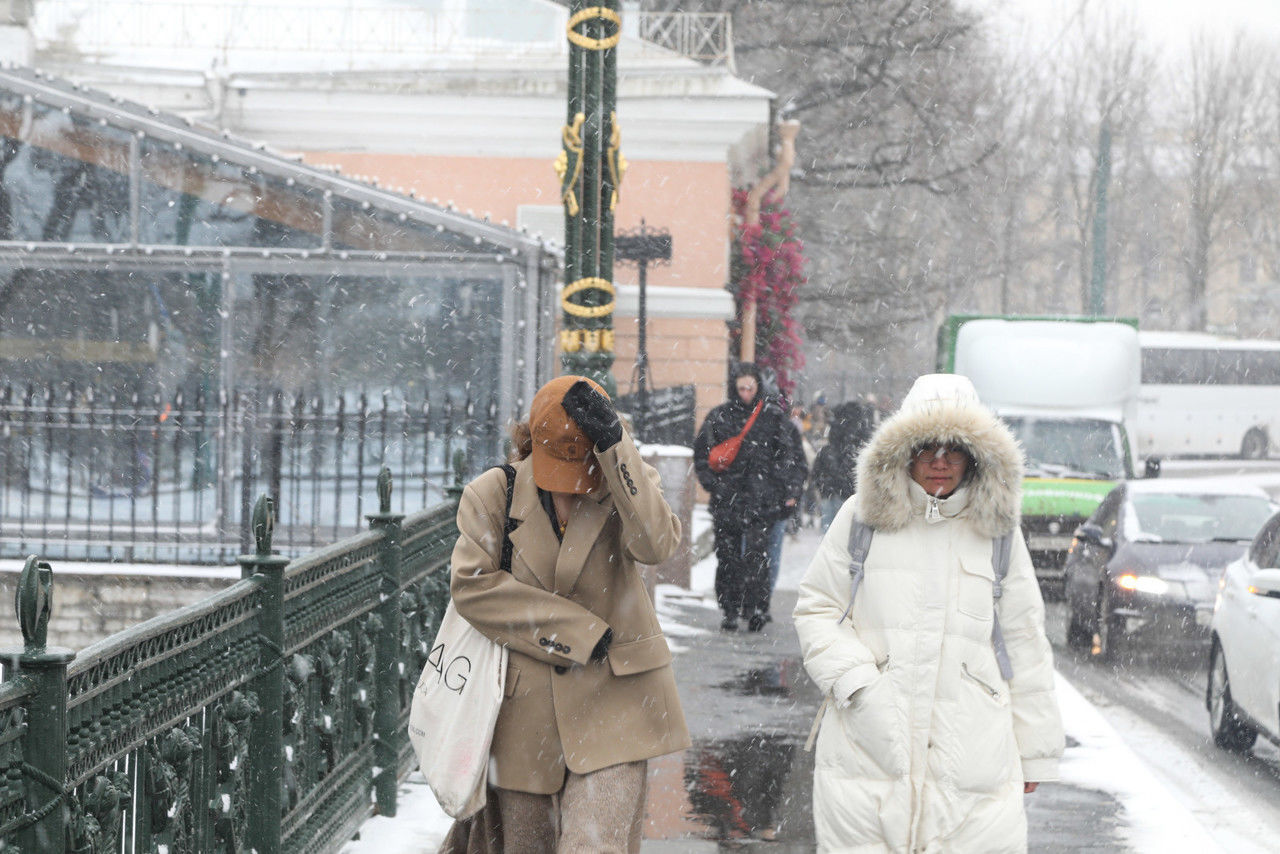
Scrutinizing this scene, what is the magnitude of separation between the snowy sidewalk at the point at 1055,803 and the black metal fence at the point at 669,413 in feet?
26.7

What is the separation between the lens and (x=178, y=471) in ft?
38.6

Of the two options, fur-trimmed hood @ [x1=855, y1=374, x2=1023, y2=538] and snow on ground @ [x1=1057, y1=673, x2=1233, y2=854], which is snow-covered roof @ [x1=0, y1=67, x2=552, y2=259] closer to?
snow on ground @ [x1=1057, y1=673, x2=1233, y2=854]

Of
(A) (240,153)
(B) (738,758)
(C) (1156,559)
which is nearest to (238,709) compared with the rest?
(B) (738,758)

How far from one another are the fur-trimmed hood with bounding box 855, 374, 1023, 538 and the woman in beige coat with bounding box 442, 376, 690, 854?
0.57 metres

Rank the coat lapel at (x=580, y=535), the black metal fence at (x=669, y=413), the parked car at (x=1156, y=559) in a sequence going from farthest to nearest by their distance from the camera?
the black metal fence at (x=669, y=413)
the parked car at (x=1156, y=559)
the coat lapel at (x=580, y=535)

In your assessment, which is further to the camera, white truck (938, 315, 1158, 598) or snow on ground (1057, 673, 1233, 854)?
white truck (938, 315, 1158, 598)

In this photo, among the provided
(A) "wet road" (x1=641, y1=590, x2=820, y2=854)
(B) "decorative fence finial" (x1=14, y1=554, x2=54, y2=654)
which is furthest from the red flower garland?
(B) "decorative fence finial" (x1=14, y1=554, x2=54, y2=654)

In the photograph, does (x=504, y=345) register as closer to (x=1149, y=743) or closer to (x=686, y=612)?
(x=686, y=612)

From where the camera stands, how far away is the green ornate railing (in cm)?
299

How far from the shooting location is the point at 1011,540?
175 inches

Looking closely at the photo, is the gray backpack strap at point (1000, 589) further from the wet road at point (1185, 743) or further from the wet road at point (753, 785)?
A: the wet road at point (1185, 743)

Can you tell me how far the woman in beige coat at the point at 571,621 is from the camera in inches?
159

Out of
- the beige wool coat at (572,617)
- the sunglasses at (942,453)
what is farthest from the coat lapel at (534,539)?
the sunglasses at (942,453)

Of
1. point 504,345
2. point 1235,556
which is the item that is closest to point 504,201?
point 504,345
